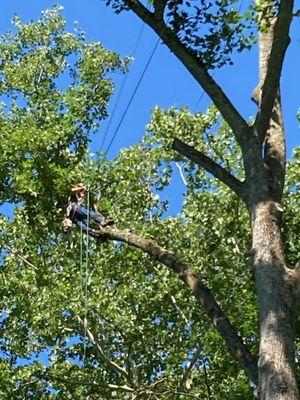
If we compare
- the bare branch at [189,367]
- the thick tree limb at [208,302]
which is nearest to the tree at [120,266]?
the bare branch at [189,367]

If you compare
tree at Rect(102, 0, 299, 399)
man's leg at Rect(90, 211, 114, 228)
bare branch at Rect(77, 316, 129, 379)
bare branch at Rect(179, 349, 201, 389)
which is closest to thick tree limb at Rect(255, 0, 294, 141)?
tree at Rect(102, 0, 299, 399)

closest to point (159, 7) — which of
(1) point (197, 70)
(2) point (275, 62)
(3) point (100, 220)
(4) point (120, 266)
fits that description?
(1) point (197, 70)

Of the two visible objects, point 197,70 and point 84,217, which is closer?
point 197,70

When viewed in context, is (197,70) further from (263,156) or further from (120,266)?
(120,266)

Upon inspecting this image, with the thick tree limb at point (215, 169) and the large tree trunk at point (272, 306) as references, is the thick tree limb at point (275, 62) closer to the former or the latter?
the thick tree limb at point (215, 169)

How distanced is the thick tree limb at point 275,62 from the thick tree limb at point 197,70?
0.53 feet

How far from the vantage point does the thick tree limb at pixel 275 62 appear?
20.5ft

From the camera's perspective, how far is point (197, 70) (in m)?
6.87

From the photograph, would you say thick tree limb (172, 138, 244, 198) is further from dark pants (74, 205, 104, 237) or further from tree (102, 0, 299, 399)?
dark pants (74, 205, 104, 237)

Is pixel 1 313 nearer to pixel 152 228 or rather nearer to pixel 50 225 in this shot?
pixel 152 228

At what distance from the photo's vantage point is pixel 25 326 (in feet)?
43.7

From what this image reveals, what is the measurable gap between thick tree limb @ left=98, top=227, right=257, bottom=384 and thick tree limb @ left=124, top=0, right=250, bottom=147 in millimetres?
1232

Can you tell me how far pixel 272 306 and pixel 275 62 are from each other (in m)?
2.11

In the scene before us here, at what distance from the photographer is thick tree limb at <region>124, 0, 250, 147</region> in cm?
669
